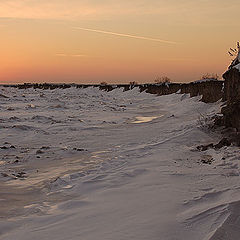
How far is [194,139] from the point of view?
711 cm

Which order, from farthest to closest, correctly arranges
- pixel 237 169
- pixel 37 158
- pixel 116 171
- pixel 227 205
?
pixel 37 158 → pixel 116 171 → pixel 237 169 → pixel 227 205

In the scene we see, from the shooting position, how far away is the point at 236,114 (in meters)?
7.24

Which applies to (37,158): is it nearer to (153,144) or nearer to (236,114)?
(153,144)

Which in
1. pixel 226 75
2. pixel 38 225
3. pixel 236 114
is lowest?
pixel 38 225

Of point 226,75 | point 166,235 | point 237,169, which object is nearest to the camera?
point 166,235

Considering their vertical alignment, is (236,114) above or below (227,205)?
above

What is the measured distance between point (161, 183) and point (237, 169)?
1109mm

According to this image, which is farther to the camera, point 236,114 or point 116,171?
point 236,114

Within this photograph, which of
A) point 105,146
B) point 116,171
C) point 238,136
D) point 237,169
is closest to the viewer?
point 237,169

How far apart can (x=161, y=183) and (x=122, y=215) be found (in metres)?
1.06

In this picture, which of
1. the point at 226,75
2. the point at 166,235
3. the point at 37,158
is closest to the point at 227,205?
the point at 166,235

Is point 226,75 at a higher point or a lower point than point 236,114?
higher

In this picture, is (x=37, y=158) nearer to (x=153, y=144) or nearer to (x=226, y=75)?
(x=153, y=144)

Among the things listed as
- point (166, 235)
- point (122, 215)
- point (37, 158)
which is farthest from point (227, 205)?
point (37, 158)
